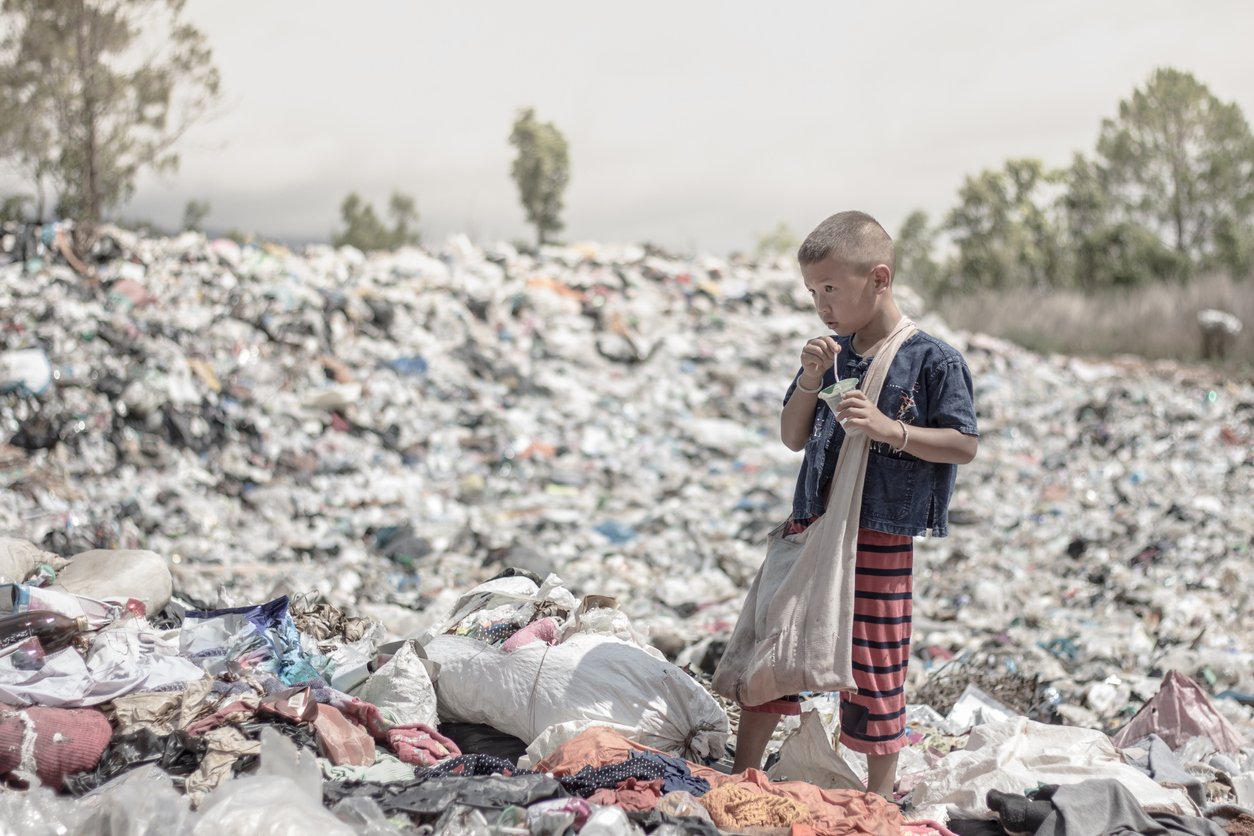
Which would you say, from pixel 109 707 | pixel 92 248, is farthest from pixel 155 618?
pixel 92 248

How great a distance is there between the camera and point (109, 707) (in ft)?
8.11

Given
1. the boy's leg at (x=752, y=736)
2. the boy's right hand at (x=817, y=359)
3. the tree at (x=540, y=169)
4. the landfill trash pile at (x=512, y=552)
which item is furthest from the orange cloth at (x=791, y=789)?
the tree at (x=540, y=169)

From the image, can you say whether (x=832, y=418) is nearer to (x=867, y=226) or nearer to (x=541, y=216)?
(x=867, y=226)

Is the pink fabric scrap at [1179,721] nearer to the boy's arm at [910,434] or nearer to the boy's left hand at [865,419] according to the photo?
the boy's arm at [910,434]

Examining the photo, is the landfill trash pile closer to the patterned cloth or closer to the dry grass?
the patterned cloth

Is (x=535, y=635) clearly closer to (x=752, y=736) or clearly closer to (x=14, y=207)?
(x=752, y=736)

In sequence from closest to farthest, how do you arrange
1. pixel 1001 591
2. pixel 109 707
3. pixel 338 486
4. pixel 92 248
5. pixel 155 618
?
pixel 109 707 < pixel 155 618 < pixel 1001 591 < pixel 338 486 < pixel 92 248

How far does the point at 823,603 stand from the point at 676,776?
1.64 feet

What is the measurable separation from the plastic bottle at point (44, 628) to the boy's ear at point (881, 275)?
2.14 metres

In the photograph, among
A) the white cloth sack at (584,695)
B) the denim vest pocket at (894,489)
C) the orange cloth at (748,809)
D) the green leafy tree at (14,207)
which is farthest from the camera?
the green leafy tree at (14,207)

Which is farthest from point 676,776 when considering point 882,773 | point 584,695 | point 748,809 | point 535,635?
point 535,635

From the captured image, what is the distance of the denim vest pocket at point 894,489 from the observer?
2.29m

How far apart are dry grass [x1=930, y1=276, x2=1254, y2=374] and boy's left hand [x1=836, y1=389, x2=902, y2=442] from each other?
14.4 m

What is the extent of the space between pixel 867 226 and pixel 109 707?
2.10 meters
